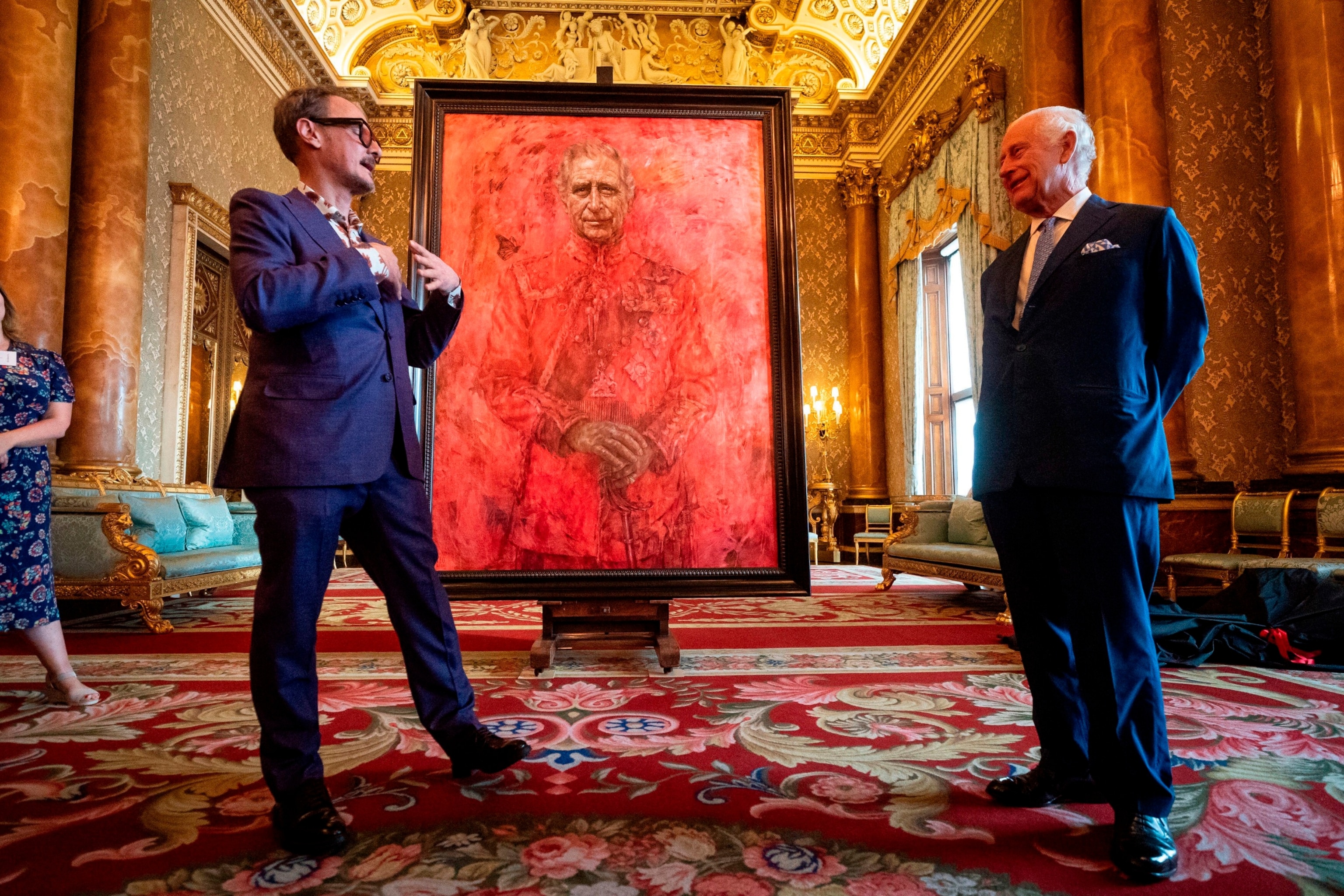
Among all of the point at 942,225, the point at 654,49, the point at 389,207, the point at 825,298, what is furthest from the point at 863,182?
the point at 389,207

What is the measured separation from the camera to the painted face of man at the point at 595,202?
10.7 feet

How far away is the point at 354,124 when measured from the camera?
5.73 feet

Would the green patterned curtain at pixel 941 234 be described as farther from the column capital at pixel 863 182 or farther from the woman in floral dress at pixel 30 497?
the woman in floral dress at pixel 30 497

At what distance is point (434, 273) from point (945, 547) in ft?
16.8

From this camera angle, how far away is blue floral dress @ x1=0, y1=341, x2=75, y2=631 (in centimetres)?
252

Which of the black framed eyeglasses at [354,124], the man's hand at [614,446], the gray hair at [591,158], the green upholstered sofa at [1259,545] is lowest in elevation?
the green upholstered sofa at [1259,545]

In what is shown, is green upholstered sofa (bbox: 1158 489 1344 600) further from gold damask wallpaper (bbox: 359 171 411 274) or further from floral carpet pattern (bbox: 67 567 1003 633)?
gold damask wallpaper (bbox: 359 171 411 274)

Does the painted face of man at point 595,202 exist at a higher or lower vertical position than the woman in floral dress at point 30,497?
higher

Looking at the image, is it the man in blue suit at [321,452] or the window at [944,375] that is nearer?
the man in blue suit at [321,452]

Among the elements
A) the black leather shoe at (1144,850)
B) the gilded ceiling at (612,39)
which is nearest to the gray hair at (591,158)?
the black leather shoe at (1144,850)

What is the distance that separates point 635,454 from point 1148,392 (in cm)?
199

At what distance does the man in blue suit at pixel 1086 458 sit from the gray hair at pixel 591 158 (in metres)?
1.87

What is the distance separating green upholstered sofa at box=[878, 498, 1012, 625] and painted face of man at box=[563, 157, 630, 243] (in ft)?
11.5

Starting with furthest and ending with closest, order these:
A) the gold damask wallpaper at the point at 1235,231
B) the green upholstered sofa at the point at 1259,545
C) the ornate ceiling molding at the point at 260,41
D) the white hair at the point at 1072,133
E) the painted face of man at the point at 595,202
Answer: the ornate ceiling molding at the point at 260,41, the gold damask wallpaper at the point at 1235,231, the green upholstered sofa at the point at 1259,545, the painted face of man at the point at 595,202, the white hair at the point at 1072,133
